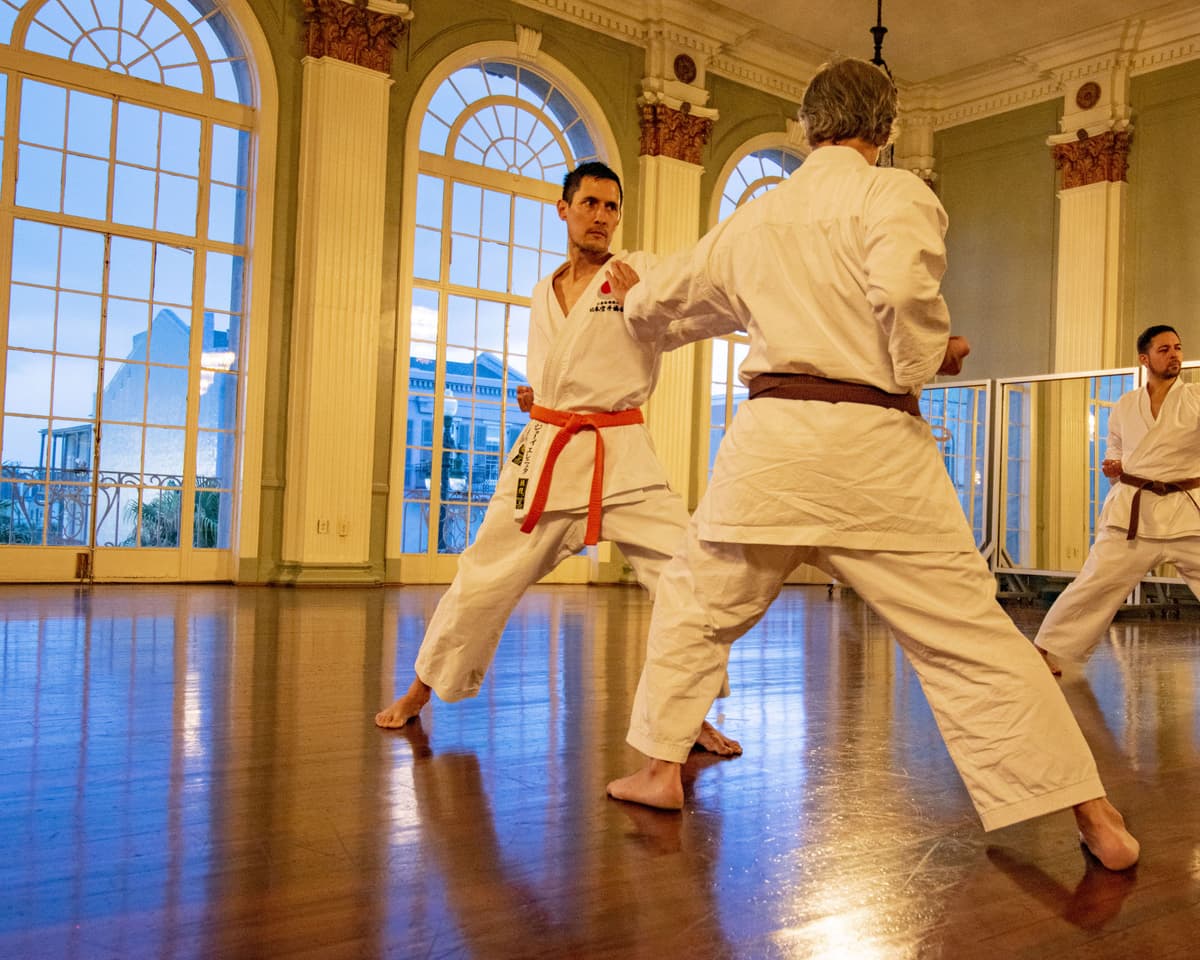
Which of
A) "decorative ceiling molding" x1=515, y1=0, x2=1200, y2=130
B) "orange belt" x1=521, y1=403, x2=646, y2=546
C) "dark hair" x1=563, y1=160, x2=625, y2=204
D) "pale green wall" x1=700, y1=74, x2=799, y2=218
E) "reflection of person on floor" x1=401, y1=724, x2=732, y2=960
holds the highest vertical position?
"decorative ceiling molding" x1=515, y1=0, x2=1200, y2=130

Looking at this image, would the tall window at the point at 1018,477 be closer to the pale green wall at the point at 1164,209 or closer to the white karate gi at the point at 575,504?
the pale green wall at the point at 1164,209

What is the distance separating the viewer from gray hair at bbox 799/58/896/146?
2.05 m

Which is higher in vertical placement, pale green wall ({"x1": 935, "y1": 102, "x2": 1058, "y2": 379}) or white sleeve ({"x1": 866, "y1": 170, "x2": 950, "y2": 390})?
pale green wall ({"x1": 935, "y1": 102, "x2": 1058, "y2": 379})

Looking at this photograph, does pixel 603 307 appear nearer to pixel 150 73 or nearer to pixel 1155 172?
pixel 150 73

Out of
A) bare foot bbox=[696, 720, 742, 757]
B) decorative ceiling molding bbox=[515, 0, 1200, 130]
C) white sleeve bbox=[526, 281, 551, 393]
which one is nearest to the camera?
bare foot bbox=[696, 720, 742, 757]

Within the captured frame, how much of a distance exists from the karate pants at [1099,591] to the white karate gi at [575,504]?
2.33 m

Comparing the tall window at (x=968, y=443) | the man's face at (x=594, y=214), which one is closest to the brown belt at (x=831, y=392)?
the man's face at (x=594, y=214)

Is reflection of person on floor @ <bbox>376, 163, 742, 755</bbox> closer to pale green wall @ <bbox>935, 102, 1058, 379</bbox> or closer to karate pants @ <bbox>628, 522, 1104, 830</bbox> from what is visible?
karate pants @ <bbox>628, 522, 1104, 830</bbox>

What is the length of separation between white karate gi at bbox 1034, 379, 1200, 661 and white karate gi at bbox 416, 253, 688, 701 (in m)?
2.35

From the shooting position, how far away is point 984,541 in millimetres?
8961

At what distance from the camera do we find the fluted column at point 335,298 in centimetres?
768

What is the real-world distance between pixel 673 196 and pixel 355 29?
3013 mm

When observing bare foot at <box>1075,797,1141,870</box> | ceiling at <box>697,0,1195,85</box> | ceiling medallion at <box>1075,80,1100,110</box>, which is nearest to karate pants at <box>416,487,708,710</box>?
bare foot at <box>1075,797,1141,870</box>

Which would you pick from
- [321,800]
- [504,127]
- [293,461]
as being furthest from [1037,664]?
[504,127]
